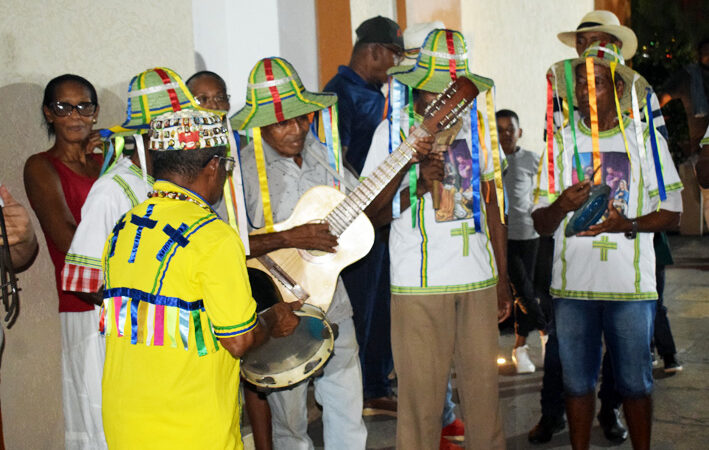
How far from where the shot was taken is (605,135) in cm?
Answer: 424

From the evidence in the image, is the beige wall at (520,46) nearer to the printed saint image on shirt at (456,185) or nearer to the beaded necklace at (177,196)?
the printed saint image on shirt at (456,185)

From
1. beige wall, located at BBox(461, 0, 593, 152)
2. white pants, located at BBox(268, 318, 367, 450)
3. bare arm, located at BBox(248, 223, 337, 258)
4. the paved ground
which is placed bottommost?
the paved ground

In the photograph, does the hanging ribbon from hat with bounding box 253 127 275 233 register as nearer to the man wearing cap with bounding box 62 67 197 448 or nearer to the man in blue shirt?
the man wearing cap with bounding box 62 67 197 448

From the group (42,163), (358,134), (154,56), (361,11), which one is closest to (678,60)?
(361,11)

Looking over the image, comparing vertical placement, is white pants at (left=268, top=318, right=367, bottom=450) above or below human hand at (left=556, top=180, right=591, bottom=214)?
below

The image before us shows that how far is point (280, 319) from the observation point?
296 cm

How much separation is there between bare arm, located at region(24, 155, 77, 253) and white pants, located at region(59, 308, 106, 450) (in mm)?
395

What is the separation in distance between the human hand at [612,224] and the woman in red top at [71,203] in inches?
94.5

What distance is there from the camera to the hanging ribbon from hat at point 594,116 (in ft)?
13.7

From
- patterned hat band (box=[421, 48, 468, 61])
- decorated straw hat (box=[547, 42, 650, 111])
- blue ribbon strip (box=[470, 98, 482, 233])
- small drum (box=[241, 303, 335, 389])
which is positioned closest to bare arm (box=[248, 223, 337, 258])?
small drum (box=[241, 303, 335, 389])

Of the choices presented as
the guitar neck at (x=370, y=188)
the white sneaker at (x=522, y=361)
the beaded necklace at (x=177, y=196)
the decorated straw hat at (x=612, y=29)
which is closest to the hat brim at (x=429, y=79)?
the guitar neck at (x=370, y=188)

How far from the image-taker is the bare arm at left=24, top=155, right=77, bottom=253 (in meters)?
3.92

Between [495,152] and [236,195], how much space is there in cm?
145

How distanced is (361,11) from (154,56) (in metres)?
2.63
